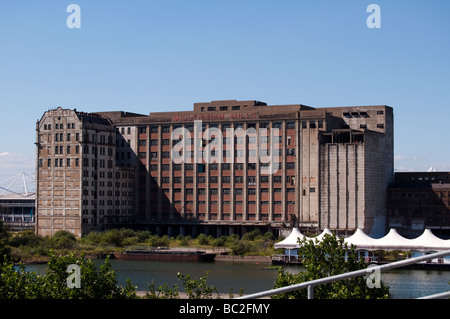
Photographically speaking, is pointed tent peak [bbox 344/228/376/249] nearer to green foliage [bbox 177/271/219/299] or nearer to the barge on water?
the barge on water

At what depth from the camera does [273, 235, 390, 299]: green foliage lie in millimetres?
49406

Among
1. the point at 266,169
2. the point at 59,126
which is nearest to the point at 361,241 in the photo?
the point at 266,169

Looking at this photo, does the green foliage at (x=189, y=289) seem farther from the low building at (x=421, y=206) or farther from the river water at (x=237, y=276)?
the low building at (x=421, y=206)

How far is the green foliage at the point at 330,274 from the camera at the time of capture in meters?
49.4

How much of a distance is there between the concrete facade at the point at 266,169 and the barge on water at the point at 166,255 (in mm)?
27177

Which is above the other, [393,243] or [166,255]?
[393,243]

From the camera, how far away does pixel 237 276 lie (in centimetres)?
12231

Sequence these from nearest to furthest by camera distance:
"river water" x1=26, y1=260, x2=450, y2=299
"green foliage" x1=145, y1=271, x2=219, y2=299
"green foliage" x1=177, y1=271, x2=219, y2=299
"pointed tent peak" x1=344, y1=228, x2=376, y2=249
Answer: "green foliage" x1=177, y1=271, x2=219, y2=299 < "green foliage" x1=145, y1=271, x2=219, y2=299 < "river water" x1=26, y1=260, x2=450, y2=299 < "pointed tent peak" x1=344, y1=228, x2=376, y2=249

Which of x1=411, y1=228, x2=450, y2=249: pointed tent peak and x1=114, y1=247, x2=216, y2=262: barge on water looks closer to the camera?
x1=411, y1=228, x2=450, y2=249: pointed tent peak

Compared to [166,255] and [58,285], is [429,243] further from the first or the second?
[58,285]

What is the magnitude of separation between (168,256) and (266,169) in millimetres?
41312

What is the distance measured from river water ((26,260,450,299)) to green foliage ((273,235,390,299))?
29.0 m

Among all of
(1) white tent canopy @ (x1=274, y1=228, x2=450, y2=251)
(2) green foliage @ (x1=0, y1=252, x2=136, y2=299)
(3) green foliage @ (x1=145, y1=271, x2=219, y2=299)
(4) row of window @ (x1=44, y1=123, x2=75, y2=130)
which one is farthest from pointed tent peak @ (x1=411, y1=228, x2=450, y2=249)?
(4) row of window @ (x1=44, y1=123, x2=75, y2=130)
